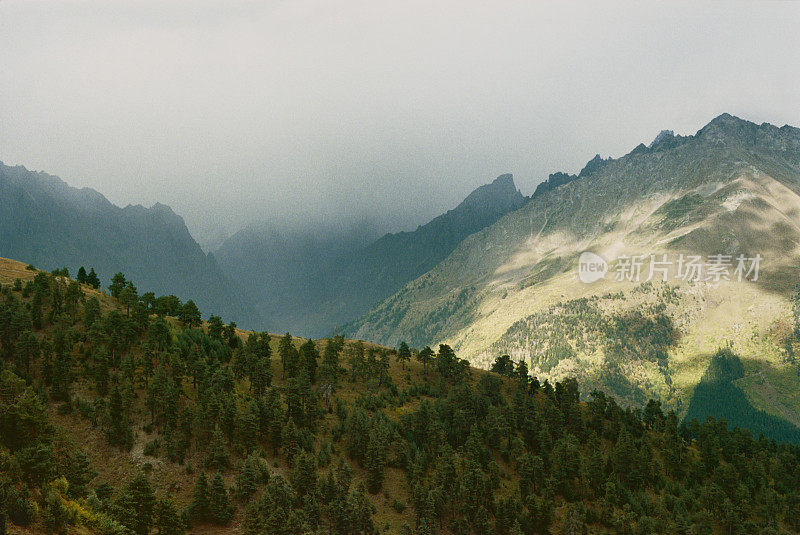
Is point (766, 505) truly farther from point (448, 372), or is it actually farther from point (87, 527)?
point (87, 527)

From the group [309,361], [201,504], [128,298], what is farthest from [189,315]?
[201,504]

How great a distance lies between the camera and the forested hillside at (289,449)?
5480 centimetres

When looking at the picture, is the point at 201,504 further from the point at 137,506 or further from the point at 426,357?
the point at 426,357

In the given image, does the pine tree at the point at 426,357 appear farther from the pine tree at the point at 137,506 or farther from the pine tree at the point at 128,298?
the pine tree at the point at 137,506

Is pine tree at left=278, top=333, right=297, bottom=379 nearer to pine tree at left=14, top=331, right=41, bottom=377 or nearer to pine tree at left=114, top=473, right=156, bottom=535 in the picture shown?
pine tree at left=14, top=331, right=41, bottom=377

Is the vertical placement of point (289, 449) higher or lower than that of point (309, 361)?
lower

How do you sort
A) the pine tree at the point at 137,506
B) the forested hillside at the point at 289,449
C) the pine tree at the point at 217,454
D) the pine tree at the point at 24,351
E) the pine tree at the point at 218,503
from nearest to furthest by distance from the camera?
the pine tree at the point at 137,506
the forested hillside at the point at 289,449
the pine tree at the point at 218,503
the pine tree at the point at 217,454
the pine tree at the point at 24,351

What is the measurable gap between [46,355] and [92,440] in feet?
64.8

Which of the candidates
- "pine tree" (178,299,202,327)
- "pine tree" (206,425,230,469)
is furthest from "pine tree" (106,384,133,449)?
"pine tree" (178,299,202,327)

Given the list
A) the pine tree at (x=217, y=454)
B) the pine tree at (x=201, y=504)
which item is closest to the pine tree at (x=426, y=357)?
the pine tree at (x=217, y=454)

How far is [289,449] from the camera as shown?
78188 mm

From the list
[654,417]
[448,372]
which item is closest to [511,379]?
[448,372]

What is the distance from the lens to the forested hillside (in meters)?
54.8

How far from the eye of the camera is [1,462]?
144 feet
